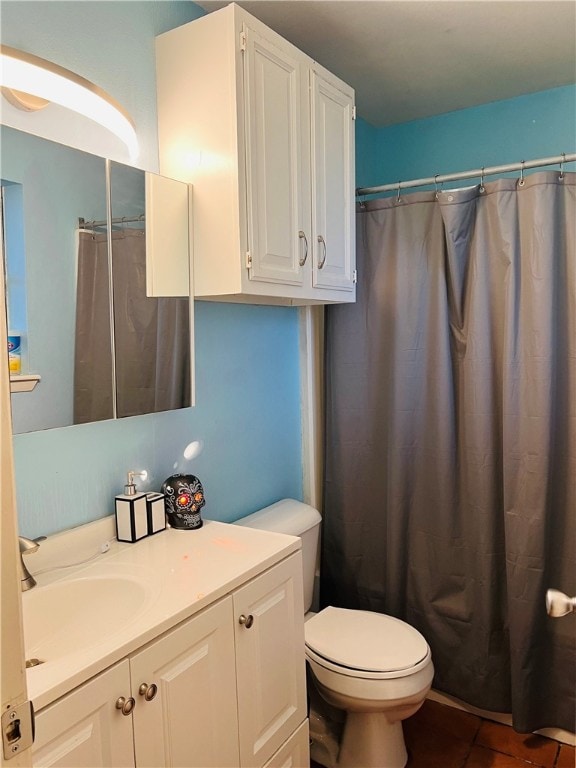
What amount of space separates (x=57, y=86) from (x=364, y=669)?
1.74 m

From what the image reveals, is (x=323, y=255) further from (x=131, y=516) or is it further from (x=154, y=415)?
(x=131, y=516)

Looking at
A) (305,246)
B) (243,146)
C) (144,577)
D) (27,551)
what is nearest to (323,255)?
(305,246)

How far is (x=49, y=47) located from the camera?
1405mm

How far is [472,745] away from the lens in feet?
6.88

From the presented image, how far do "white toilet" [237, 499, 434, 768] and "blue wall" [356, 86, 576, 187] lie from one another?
1688 mm

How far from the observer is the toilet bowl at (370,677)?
69.2 inches

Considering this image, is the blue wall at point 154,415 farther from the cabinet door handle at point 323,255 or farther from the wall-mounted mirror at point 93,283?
the cabinet door handle at point 323,255

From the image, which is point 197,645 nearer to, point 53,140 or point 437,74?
point 53,140

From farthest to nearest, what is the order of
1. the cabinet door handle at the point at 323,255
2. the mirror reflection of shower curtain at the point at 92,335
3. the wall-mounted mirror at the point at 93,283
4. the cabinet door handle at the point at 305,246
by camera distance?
the cabinet door handle at the point at 323,255, the cabinet door handle at the point at 305,246, the mirror reflection of shower curtain at the point at 92,335, the wall-mounted mirror at the point at 93,283

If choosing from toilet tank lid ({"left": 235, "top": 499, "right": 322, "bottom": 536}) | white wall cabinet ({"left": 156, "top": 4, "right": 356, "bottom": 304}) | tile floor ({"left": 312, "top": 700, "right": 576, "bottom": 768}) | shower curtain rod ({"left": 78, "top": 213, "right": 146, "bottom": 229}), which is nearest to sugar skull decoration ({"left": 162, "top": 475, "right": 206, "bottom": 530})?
toilet tank lid ({"left": 235, "top": 499, "right": 322, "bottom": 536})

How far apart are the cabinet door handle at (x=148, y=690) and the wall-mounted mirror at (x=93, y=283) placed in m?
0.62

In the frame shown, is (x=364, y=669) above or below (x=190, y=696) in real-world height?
below

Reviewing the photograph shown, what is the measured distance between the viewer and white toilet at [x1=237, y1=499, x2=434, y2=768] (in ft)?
5.77

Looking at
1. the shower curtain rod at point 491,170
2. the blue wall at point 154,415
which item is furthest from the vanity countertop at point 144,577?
the shower curtain rod at point 491,170
